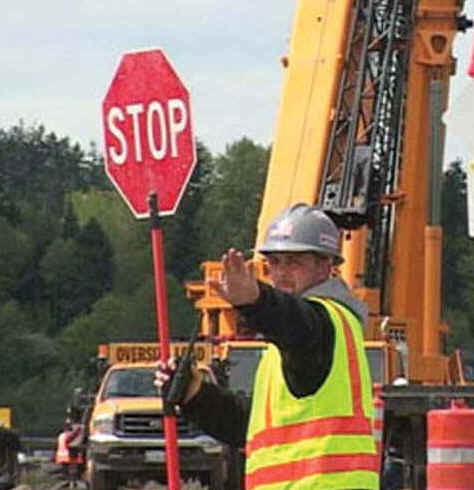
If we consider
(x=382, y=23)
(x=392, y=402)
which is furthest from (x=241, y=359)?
(x=382, y=23)

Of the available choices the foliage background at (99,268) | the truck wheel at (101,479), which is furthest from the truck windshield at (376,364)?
the foliage background at (99,268)

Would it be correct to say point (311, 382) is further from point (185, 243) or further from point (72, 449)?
point (185, 243)

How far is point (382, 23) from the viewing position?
30859 mm

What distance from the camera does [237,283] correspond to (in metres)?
7.37

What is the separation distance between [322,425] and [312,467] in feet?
0.49

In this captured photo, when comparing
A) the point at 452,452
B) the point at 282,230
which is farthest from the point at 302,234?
the point at 452,452

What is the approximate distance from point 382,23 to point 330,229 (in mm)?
23008

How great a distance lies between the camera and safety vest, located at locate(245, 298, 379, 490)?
7816 mm

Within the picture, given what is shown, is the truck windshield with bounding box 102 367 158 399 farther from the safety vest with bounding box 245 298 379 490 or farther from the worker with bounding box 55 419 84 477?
the safety vest with bounding box 245 298 379 490

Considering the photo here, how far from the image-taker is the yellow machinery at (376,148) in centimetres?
2975

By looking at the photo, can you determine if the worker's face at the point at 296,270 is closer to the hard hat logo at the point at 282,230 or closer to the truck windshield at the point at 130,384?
the hard hat logo at the point at 282,230

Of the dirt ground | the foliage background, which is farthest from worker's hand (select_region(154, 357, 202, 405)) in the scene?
the foliage background

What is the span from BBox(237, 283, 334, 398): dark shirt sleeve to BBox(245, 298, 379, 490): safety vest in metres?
0.04

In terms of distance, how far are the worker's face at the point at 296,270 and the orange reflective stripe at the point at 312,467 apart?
0.59 meters
